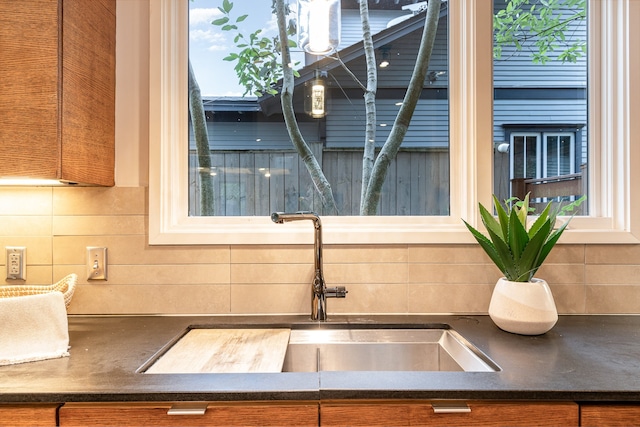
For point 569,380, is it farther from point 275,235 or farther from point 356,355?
point 275,235

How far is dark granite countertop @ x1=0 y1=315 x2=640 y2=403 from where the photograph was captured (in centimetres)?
85

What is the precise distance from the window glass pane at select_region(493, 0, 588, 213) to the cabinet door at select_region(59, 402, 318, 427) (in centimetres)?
117

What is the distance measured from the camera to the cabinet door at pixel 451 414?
2.81 feet

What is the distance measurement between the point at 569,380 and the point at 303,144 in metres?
1.15

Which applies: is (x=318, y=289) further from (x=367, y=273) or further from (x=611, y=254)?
(x=611, y=254)

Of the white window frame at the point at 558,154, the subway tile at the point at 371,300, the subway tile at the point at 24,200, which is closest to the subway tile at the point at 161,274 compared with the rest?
the subway tile at the point at 24,200

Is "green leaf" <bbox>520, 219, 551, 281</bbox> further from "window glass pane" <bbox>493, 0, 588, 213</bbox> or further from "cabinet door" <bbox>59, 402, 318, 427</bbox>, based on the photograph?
"cabinet door" <bbox>59, 402, 318, 427</bbox>

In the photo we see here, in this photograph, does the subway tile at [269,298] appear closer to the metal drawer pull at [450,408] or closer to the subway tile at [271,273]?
the subway tile at [271,273]

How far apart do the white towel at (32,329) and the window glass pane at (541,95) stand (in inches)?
60.7

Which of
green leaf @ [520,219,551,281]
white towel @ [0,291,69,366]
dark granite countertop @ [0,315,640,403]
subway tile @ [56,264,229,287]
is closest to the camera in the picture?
dark granite countertop @ [0,315,640,403]

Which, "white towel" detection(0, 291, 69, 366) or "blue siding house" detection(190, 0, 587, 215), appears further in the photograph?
"blue siding house" detection(190, 0, 587, 215)

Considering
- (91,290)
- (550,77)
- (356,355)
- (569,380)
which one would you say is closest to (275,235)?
(356,355)

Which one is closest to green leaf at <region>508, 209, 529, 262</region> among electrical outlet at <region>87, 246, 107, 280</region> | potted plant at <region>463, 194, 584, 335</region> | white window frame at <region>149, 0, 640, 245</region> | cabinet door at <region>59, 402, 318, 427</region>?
potted plant at <region>463, 194, 584, 335</region>

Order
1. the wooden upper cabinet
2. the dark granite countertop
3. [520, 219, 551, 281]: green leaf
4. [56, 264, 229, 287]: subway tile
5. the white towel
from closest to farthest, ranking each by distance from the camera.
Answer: the dark granite countertop < the white towel < the wooden upper cabinet < [520, 219, 551, 281]: green leaf < [56, 264, 229, 287]: subway tile
